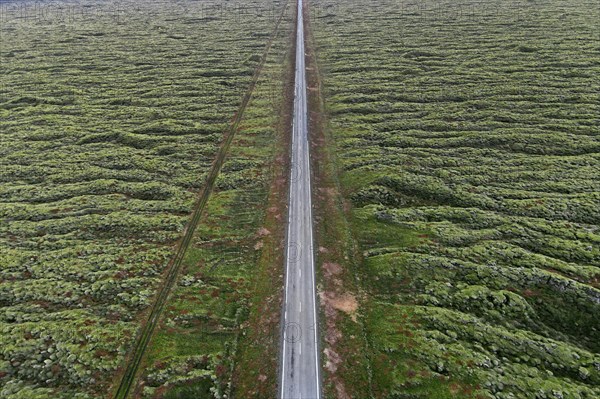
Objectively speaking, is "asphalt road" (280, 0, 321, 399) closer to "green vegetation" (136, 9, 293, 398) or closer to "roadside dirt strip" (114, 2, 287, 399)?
"green vegetation" (136, 9, 293, 398)

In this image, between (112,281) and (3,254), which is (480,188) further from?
(3,254)

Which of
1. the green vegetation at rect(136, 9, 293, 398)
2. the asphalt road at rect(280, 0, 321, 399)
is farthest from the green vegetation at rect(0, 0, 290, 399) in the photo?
the asphalt road at rect(280, 0, 321, 399)

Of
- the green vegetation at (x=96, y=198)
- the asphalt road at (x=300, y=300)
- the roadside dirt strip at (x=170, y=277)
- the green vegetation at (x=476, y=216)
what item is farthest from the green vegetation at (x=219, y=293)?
the green vegetation at (x=476, y=216)

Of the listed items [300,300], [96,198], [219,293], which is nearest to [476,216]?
[300,300]

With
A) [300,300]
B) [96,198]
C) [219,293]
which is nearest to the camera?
[300,300]

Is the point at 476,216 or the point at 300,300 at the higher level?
the point at 476,216

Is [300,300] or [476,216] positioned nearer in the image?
[300,300]

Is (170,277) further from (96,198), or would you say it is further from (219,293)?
(96,198)

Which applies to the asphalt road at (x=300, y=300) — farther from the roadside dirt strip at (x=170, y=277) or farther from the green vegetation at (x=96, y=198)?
the roadside dirt strip at (x=170, y=277)
